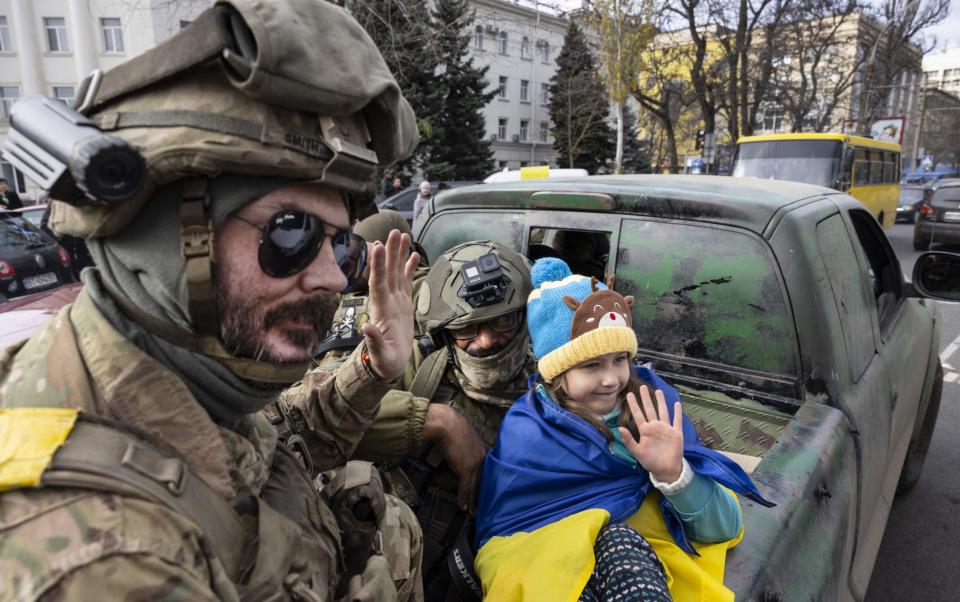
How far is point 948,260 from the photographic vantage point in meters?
2.80

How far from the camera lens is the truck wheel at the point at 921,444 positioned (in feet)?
12.7

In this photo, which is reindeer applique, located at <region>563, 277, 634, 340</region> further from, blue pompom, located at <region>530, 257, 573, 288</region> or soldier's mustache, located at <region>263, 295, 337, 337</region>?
soldier's mustache, located at <region>263, 295, 337, 337</region>

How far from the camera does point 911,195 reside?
24.1m

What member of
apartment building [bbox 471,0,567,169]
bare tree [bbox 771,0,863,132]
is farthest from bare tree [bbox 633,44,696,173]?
apartment building [bbox 471,0,567,169]

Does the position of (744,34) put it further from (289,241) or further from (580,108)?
(289,241)

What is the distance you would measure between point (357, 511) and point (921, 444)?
13.7 ft

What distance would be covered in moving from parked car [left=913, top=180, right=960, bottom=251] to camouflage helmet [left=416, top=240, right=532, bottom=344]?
1457 cm

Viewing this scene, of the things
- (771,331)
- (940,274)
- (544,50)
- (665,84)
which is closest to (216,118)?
(771,331)

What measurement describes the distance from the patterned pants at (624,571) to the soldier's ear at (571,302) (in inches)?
24.6

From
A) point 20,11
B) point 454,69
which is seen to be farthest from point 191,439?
point 20,11

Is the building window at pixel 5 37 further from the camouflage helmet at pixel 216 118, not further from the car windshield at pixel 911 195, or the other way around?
the car windshield at pixel 911 195

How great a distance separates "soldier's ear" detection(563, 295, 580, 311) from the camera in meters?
1.79

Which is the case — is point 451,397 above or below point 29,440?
below

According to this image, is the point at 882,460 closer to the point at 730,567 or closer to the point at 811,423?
the point at 811,423
